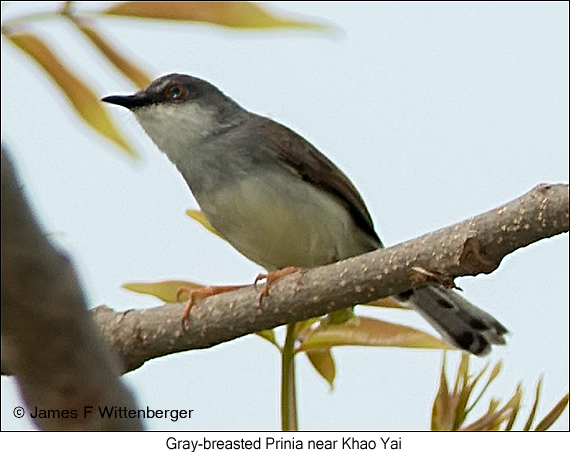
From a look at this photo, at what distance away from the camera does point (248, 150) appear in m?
2.85

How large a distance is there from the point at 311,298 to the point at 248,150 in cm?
119

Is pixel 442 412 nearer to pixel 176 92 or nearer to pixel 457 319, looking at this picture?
pixel 457 319

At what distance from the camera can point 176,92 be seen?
9.67ft

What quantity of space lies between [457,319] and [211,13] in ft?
5.61

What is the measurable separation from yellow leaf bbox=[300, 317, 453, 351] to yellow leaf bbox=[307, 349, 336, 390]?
0.34 feet

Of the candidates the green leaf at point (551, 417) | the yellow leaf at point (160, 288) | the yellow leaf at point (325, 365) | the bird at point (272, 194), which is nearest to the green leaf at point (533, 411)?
the green leaf at point (551, 417)

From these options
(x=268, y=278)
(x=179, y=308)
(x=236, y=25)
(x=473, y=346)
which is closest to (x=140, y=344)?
(x=179, y=308)

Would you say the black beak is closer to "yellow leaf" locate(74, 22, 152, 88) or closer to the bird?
the bird

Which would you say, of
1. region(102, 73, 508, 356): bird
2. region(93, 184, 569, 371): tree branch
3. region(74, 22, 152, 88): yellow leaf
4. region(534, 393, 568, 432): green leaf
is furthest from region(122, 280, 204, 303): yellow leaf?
region(102, 73, 508, 356): bird

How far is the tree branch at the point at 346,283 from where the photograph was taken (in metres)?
1.40

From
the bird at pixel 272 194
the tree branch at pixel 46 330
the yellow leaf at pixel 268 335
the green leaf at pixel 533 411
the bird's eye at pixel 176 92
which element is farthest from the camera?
the bird's eye at pixel 176 92

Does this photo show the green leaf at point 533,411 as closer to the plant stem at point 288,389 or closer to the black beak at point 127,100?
the plant stem at point 288,389
